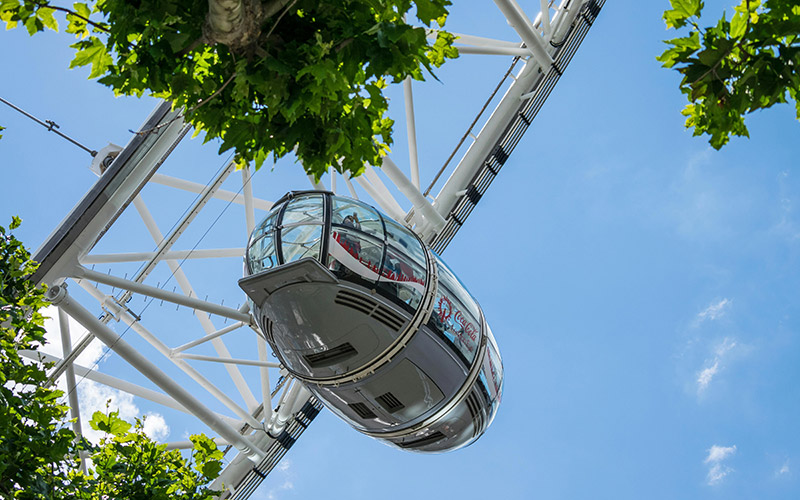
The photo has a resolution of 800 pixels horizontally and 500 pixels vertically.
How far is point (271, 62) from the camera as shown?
4.48m

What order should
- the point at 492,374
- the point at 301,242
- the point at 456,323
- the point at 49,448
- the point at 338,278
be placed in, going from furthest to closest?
the point at 492,374 → the point at 456,323 → the point at 301,242 → the point at 338,278 → the point at 49,448

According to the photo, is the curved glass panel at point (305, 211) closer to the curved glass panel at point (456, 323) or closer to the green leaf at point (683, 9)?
the curved glass panel at point (456, 323)

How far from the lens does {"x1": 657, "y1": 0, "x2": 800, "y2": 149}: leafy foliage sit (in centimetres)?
415

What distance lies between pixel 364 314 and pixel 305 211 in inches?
50.8

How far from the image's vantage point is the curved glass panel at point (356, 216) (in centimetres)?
874

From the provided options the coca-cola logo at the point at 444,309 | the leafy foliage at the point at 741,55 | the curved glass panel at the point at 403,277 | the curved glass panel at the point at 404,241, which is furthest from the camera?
the coca-cola logo at the point at 444,309

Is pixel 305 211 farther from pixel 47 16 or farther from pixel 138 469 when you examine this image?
pixel 47 16

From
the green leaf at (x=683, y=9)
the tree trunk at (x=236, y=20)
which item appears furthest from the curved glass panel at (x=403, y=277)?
the green leaf at (x=683, y=9)

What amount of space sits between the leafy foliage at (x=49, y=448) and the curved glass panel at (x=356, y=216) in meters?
2.78

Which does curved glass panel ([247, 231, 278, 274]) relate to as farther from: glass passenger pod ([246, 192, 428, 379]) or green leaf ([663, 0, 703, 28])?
green leaf ([663, 0, 703, 28])

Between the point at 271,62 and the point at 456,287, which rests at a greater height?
the point at 456,287

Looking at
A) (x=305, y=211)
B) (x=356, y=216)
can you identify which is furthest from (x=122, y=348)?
(x=356, y=216)

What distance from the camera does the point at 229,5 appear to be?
4.13 metres

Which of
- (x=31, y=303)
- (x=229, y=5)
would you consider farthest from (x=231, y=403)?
(x=229, y=5)
